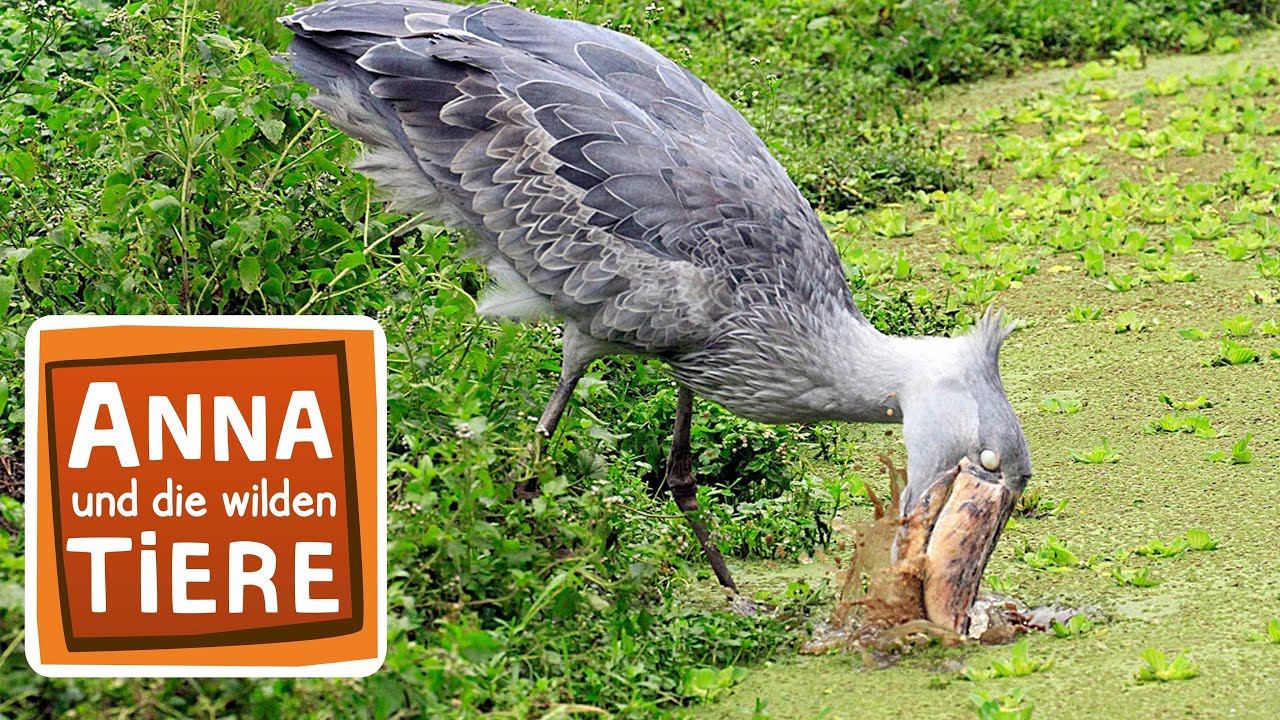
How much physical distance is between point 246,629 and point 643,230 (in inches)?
55.0

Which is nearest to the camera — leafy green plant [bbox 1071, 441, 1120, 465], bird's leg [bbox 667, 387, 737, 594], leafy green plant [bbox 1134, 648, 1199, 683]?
leafy green plant [bbox 1134, 648, 1199, 683]

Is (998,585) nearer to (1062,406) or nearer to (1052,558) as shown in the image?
(1052,558)

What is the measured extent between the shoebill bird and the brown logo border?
2.50 ft

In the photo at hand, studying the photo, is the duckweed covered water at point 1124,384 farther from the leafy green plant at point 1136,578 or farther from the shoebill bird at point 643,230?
the shoebill bird at point 643,230

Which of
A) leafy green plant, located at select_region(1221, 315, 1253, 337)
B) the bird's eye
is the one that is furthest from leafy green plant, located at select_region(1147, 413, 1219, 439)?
the bird's eye

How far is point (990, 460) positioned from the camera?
13.0 ft

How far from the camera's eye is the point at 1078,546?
4727 mm

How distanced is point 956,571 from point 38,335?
2010 mm

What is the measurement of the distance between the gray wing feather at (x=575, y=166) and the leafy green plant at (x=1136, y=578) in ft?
3.03

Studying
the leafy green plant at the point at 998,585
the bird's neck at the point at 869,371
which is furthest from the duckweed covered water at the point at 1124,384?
the bird's neck at the point at 869,371

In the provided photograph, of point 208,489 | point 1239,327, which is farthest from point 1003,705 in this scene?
point 1239,327

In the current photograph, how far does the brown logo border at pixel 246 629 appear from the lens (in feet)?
11.2

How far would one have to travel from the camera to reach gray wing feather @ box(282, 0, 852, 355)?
14.1ft

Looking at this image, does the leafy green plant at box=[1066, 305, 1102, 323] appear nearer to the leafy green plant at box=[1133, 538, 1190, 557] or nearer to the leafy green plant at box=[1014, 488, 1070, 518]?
the leafy green plant at box=[1014, 488, 1070, 518]
